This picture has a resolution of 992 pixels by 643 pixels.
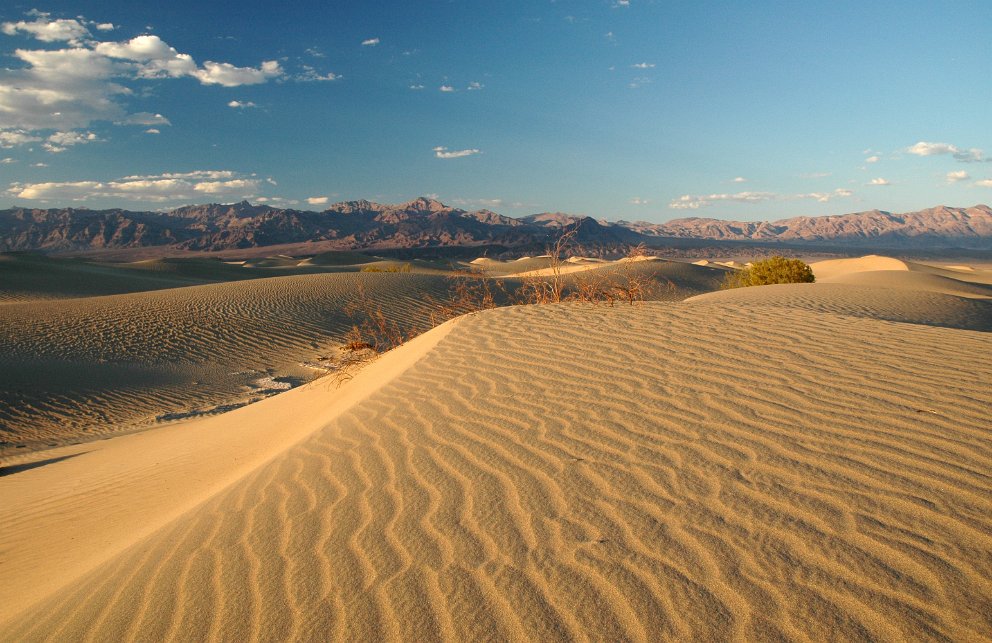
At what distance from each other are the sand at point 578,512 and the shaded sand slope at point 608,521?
0.01 metres

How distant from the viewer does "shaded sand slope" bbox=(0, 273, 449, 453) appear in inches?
403

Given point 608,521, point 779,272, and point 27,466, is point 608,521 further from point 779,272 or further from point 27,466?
point 779,272

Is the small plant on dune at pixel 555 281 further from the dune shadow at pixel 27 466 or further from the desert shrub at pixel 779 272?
the desert shrub at pixel 779 272

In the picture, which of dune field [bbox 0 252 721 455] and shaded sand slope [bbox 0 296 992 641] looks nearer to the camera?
shaded sand slope [bbox 0 296 992 641]

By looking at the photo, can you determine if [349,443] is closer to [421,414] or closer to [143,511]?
[421,414]

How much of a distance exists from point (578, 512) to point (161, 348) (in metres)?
14.9

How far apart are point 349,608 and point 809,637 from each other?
5.48 feet

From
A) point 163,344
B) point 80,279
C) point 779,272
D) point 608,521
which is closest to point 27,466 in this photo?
point 608,521

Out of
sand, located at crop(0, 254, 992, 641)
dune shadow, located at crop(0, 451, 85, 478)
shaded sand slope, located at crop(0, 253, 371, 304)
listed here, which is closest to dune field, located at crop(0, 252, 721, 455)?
shaded sand slope, located at crop(0, 253, 371, 304)

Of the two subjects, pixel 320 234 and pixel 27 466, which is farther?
pixel 320 234

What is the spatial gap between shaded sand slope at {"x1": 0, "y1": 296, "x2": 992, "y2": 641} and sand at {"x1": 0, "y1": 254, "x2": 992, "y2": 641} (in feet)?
0.04

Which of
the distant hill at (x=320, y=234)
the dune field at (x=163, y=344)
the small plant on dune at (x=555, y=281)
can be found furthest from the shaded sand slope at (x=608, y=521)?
the distant hill at (x=320, y=234)

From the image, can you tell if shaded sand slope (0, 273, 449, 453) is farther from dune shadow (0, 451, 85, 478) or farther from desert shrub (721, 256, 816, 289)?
desert shrub (721, 256, 816, 289)

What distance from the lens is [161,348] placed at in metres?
14.7
